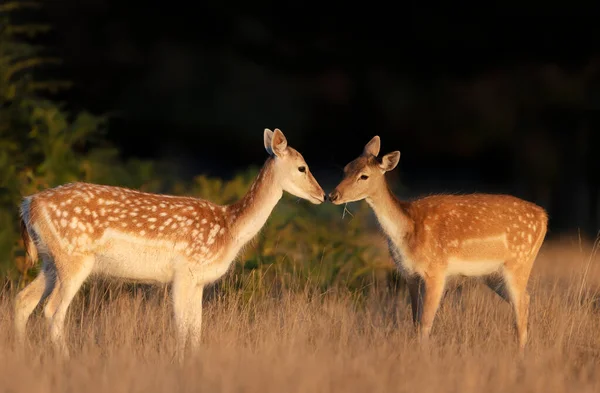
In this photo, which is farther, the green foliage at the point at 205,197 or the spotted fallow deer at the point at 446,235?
the green foliage at the point at 205,197

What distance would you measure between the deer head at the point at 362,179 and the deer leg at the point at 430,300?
2.51 ft

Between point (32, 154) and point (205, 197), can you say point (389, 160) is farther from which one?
point (32, 154)

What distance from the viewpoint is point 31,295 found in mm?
7438

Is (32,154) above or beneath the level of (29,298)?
above

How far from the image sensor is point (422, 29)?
1516cm

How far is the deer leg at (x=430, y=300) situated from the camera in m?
7.67

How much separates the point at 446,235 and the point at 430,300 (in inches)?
20.7

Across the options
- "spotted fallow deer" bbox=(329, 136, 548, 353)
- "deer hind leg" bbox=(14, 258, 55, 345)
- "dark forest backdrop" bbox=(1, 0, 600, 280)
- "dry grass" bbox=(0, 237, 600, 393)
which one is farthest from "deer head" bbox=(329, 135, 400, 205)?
"dark forest backdrop" bbox=(1, 0, 600, 280)

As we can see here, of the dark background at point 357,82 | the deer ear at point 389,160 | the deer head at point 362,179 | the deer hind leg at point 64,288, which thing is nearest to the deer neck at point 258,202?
the deer head at point 362,179

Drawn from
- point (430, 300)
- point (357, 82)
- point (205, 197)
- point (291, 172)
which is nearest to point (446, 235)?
point (430, 300)

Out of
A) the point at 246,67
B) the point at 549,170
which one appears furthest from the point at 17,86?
the point at 549,170

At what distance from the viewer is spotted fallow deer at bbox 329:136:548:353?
7.94 metres

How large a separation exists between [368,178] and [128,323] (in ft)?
6.60

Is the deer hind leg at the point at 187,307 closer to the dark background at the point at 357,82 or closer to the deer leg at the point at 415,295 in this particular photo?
the deer leg at the point at 415,295
